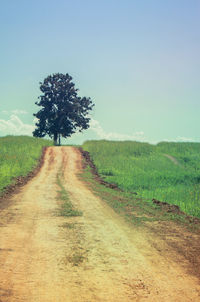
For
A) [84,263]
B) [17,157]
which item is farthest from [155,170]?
[84,263]

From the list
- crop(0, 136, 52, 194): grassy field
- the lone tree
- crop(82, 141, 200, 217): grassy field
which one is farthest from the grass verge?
the lone tree

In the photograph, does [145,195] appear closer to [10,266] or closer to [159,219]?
[159,219]

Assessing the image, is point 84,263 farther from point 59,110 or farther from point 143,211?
point 59,110

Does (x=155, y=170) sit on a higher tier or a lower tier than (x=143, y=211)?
higher

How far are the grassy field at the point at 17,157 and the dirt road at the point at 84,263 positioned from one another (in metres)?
8.48

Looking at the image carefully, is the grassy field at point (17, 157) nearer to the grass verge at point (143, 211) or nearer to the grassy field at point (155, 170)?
the grassy field at point (155, 170)

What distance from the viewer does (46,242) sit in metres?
6.82

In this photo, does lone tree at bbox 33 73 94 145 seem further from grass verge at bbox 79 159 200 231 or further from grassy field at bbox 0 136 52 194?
grass verge at bbox 79 159 200 231

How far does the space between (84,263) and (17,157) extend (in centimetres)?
2474

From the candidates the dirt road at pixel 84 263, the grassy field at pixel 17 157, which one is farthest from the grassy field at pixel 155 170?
the grassy field at pixel 17 157

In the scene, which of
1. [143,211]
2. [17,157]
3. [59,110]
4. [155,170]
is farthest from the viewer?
[59,110]

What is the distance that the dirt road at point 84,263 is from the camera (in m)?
4.52

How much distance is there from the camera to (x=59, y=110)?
54.6 meters

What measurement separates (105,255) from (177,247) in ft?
6.59
